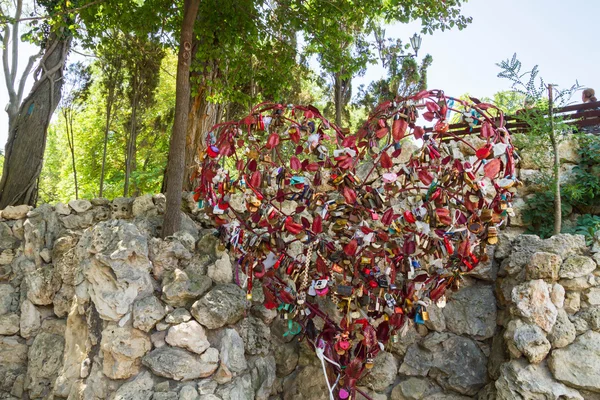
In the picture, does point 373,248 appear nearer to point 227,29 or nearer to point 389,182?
point 389,182

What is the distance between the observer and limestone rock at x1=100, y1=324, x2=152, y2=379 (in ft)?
8.39

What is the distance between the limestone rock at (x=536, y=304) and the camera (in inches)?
104

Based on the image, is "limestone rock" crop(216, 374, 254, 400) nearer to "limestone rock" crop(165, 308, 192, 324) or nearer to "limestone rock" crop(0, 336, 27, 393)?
"limestone rock" crop(165, 308, 192, 324)

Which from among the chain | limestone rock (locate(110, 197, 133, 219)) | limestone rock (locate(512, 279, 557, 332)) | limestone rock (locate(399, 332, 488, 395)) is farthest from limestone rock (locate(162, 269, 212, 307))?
limestone rock (locate(512, 279, 557, 332))

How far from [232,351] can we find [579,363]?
6.52ft

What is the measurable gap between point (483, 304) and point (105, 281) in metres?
2.43

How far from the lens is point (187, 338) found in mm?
2592

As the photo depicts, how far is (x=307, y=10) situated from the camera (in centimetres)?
432

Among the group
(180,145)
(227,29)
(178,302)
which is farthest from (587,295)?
(227,29)

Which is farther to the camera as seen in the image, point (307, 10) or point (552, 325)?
point (307, 10)

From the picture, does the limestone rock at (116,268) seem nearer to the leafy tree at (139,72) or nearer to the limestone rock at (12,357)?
the limestone rock at (12,357)

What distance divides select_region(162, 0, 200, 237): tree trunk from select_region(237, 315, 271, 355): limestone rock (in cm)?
80

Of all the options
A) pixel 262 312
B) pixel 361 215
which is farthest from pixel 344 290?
pixel 262 312

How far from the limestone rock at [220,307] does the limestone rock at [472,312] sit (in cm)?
141
